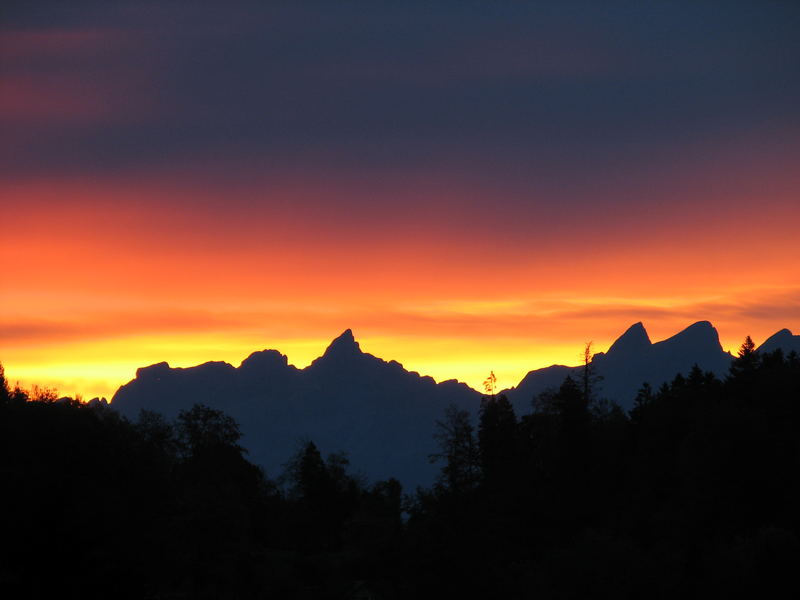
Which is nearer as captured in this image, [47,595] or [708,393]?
[47,595]

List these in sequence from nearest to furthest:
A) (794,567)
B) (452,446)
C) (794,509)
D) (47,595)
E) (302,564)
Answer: (47,595)
(794,567)
(794,509)
(302,564)
(452,446)

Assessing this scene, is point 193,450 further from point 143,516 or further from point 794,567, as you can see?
point 794,567

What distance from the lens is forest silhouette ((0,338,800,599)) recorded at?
201 ft

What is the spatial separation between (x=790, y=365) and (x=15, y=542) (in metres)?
80.7

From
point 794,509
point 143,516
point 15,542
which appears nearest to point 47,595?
point 15,542

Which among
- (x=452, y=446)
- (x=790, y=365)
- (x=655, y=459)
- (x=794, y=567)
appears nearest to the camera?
(x=794, y=567)

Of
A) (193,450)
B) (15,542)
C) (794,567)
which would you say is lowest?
(794,567)

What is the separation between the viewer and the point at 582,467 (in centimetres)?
11025

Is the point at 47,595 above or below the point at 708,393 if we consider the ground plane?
below

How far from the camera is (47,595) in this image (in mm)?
59125

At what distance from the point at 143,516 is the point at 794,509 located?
47.0 meters

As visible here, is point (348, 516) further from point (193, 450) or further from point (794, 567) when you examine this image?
point (794, 567)

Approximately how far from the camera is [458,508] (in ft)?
211

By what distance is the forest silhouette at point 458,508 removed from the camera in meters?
61.2
